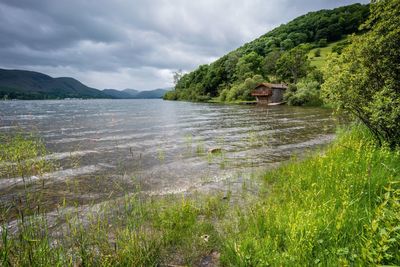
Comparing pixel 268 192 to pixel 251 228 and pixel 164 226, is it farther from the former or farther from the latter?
pixel 164 226

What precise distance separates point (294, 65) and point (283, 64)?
5.64 m

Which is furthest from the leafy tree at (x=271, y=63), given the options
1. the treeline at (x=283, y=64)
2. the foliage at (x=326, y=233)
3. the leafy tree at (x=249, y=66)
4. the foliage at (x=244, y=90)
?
the foliage at (x=326, y=233)

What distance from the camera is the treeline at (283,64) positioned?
8356 centimetres

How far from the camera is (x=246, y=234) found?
4559mm

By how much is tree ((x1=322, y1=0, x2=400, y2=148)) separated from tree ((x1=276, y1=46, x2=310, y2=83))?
81.1 meters

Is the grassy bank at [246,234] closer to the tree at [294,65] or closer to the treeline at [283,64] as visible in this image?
the treeline at [283,64]

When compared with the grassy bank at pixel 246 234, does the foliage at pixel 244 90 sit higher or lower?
higher

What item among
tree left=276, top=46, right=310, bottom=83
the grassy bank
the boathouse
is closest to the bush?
tree left=276, top=46, right=310, bottom=83

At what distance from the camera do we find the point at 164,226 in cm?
556

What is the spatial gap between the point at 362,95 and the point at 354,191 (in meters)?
6.21

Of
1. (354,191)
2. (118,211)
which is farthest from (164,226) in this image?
(354,191)

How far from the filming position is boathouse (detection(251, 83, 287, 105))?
7746 centimetres

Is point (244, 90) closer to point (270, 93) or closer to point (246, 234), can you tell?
point (270, 93)

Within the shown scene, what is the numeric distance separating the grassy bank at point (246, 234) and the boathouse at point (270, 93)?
74641mm
